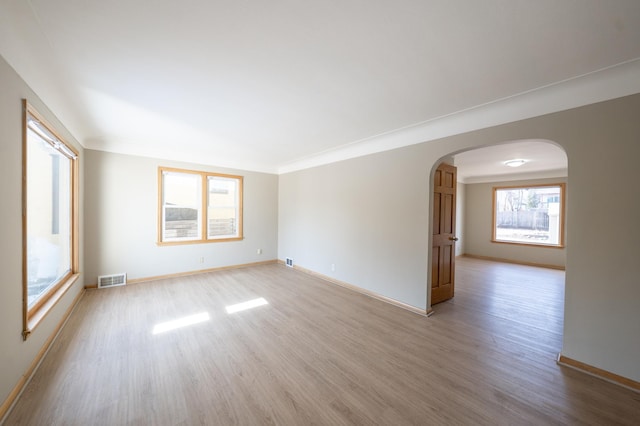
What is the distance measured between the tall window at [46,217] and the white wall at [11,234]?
0.29 feet

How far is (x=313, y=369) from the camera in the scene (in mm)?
2006

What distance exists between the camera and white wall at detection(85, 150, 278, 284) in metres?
3.89

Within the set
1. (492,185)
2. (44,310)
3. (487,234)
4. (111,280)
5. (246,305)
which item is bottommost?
(246,305)

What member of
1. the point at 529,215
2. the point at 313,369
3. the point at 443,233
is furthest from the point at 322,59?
the point at 529,215

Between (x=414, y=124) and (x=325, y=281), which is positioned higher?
(x=414, y=124)

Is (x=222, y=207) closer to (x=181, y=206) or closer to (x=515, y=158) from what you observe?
(x=181, y=206)

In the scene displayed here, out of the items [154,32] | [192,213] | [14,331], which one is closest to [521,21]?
[154,32]

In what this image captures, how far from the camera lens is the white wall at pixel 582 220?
1870mm

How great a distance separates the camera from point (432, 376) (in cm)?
193

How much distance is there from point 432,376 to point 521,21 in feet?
8.81

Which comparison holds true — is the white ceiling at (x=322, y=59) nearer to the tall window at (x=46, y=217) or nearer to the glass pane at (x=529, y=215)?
the tall window at (x=46, y=217)

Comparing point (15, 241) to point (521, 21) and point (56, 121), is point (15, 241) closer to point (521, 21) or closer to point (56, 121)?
point (56, 121)

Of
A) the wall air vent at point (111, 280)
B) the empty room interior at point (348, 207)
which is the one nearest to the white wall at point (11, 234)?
the empty room interior at point (348, 207)

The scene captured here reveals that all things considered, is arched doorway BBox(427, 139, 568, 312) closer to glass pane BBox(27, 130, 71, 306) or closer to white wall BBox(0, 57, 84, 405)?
white wall BBox(0, 57, 84, 405)
